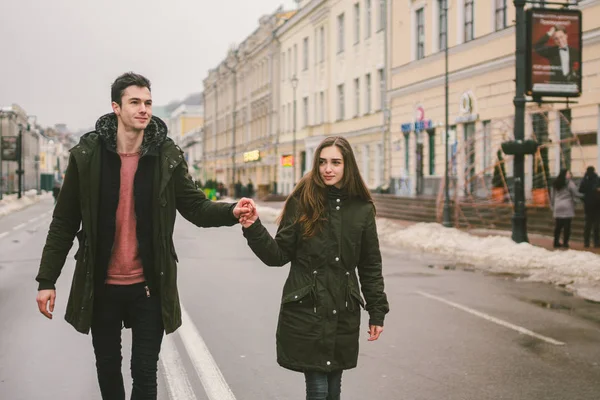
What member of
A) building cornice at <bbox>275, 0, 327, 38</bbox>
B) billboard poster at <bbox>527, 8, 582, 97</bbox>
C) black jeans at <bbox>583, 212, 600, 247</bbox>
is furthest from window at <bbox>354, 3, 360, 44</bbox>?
black jeans at <bbox>583, 212, 600, 247</bbox>

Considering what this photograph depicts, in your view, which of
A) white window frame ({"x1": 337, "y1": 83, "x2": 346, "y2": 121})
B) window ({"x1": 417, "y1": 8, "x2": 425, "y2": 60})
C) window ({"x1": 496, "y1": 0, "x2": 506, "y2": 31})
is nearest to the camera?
window ({"x1": 496, "y1": 0, "x2": 506, "y2": 31})

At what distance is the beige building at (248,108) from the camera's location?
67562 millimetres

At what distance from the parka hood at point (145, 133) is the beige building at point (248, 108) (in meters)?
59.1

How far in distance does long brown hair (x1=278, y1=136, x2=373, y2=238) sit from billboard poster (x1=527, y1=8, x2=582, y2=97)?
14.7m

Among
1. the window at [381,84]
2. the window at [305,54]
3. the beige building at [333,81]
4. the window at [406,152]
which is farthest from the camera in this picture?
the window at [305,54]

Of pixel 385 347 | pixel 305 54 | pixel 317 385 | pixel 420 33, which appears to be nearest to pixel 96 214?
pixel 317 385

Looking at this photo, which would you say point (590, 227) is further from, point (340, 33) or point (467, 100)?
point (340, 33)

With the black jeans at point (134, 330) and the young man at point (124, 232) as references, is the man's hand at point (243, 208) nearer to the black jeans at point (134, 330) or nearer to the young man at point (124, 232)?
the young man at point (124, 232)

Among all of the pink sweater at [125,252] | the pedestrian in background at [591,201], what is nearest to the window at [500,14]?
the pedestrian in background at [591,201]

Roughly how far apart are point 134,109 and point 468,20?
27633 millimetres

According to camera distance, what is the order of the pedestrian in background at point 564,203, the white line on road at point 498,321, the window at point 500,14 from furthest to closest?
the window at point 500,14 → the pedestrian in background at point 564,203 → the white line on road at point 498,321

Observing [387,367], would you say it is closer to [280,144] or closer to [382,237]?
[382,237]

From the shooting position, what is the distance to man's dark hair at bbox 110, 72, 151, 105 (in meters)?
4.28

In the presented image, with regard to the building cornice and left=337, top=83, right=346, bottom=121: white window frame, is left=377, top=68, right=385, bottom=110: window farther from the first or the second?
the building cornice
